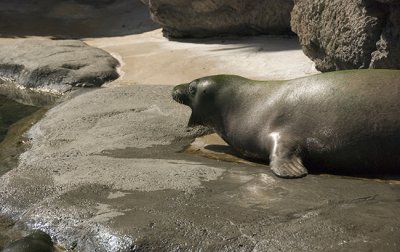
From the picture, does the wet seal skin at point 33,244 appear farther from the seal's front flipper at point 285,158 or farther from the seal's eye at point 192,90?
the seal's eye at point 192,90

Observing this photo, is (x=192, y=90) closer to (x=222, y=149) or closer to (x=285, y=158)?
(x=222, y=149)

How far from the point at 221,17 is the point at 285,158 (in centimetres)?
594

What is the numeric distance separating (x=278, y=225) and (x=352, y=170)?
1.14 meters

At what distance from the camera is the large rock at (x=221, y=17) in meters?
9.74

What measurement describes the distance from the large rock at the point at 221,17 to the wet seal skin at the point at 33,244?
646 centimetres

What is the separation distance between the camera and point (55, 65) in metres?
8.65

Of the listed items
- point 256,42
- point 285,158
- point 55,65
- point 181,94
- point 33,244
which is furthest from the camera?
point 256,42

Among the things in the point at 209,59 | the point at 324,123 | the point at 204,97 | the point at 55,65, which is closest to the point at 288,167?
the point at 324,123

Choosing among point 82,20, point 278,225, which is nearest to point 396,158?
point 278,225

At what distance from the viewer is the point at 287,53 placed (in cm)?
851

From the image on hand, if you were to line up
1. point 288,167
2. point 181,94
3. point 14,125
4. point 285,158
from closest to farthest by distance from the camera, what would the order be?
1. point 288,167
2. point 285,158
3. point 181,94
4. point 14,125

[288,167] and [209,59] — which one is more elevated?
[288,167]

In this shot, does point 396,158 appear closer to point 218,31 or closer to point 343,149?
point 343,149

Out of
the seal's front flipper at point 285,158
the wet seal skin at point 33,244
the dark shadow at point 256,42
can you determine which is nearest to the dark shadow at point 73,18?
the dark shadow at point 256,42
